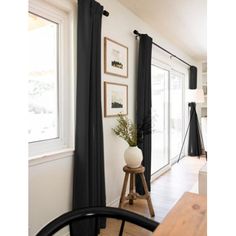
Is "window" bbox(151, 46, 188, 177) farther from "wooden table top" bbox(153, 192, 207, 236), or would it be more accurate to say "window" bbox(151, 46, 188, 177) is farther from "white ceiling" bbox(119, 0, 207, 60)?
"wooden table top" bbox(153, 192, 207, 236)

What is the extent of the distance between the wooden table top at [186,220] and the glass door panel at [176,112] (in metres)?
4.36

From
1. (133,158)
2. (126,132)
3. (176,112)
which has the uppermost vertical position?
(176,112)

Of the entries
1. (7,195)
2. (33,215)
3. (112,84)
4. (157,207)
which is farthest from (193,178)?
(7,195)

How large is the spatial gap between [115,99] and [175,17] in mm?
1520

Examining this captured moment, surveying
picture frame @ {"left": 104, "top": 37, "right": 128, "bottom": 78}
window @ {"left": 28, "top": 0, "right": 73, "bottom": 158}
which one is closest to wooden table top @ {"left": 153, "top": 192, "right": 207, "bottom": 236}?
window @ {"left": 28, "top": 0, "right": 73, "bottom": 158}

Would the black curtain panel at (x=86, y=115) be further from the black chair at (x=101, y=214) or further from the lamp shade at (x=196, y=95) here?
the lamp shade at (x=196, y=95)

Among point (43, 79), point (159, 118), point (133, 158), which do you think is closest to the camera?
point (43, 79)

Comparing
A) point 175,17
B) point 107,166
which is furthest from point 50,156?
point 175,17

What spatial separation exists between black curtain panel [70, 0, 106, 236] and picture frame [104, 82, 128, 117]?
39cm

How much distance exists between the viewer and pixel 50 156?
2.03 metres

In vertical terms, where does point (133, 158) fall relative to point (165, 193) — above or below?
above

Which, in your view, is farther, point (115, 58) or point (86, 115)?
point (115, 58)

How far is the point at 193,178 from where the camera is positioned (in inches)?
168

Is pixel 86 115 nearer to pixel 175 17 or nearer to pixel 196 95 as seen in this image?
pixel 175 17
